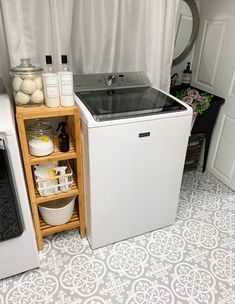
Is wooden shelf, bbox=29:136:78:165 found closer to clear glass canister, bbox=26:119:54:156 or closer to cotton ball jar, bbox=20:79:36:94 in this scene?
clear glass canister, bbox=26:119:54:156

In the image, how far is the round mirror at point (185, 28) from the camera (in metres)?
2.20

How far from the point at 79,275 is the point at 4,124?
40.1 inches

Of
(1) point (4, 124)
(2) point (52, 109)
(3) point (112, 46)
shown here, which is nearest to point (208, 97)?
(3) point (112, 46)

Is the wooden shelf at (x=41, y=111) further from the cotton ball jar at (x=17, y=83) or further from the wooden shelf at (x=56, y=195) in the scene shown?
the wooden shelf at (x=56, y=195)

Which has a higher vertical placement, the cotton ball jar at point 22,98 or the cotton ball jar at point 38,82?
the cotton ball jar at point 38,82

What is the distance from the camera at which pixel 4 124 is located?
1128mm

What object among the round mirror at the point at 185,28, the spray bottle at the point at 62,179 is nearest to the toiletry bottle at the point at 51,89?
the spray bottle at the point at 62,179

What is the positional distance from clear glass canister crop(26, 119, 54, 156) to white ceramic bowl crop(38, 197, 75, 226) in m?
0.42

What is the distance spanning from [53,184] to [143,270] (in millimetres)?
788

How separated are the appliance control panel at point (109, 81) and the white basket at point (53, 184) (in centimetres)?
58

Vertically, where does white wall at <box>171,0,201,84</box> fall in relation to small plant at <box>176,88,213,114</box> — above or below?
above

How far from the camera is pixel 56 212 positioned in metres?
1.60

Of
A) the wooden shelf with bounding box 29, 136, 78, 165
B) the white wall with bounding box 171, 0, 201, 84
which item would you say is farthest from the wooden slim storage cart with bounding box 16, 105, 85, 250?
the white wall with bounding box 171, 0, 201, 84

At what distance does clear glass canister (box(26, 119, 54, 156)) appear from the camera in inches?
53.8
